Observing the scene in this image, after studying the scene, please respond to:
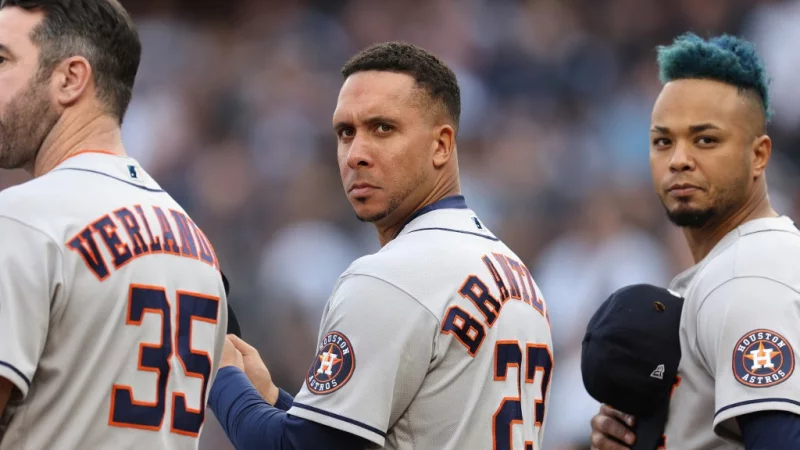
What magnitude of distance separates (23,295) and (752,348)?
1874 millimetres

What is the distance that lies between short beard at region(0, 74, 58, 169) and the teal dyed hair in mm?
2100

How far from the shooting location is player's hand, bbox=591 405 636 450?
3328 millimetres

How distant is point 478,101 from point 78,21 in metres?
5.06

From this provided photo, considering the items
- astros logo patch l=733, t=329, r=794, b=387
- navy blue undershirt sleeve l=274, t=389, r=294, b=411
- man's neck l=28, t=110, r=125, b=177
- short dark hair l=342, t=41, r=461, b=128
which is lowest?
navy blue undershirt sleeve l=274, t=389, r=294, b=411

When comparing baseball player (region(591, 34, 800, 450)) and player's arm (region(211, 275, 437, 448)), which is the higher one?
baseball player (region(591, 34, 800, 450))

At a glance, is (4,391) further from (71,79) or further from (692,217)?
(692,217)

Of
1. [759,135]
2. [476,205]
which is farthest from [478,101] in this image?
[759,135]

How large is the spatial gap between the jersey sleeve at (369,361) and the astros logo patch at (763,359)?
840 mm

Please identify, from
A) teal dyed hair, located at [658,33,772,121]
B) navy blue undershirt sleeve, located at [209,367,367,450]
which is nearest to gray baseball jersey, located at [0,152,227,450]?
navy blue undershirt sleeve, located at [209,367,367,450]

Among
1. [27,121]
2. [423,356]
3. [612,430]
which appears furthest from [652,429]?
[27,121]

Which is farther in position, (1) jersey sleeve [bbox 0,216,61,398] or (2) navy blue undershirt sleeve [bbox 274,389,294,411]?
(2) navy blue undershirt sleeve [bbox 274,389,294,411]

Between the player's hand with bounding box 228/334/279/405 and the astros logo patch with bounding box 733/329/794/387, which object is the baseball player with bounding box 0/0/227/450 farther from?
the astros logo patch with bounding box 733/329/794/387

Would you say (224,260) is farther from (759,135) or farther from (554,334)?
(759,135)

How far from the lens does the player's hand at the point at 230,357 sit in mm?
3213
